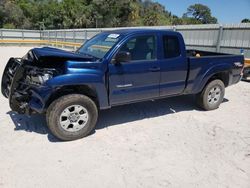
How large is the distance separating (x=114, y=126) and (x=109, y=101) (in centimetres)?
65

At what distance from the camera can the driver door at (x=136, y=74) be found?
4562 mm

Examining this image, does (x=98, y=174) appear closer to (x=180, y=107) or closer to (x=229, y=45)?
(x=180, y=107)

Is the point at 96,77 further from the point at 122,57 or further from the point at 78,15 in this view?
the point at 78,15

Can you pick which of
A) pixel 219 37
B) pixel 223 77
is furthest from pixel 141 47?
pixel 219 37

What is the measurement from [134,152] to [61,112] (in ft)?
4.39

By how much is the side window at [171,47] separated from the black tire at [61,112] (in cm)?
189

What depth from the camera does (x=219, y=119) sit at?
18.2 feet

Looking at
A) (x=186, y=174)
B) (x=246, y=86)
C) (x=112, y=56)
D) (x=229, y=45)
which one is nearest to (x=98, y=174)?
(x=186, y=174)

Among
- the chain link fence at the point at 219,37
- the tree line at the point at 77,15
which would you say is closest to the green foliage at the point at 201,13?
the tree line at the point at 77,15

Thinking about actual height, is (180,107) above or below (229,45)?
below

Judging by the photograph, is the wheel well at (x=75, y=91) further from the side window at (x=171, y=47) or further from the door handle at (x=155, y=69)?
the side window at (x=171, y=47)

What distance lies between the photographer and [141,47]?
16.1ft

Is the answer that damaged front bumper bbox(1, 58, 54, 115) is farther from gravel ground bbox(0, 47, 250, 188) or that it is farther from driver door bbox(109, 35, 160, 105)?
driver door bbox(109, 35, 160, 105)

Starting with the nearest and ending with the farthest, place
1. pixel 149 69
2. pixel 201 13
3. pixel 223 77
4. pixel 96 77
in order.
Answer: pixel 96 77 < pixel 149 69 < pixel 223 77 < pixel 201 13
